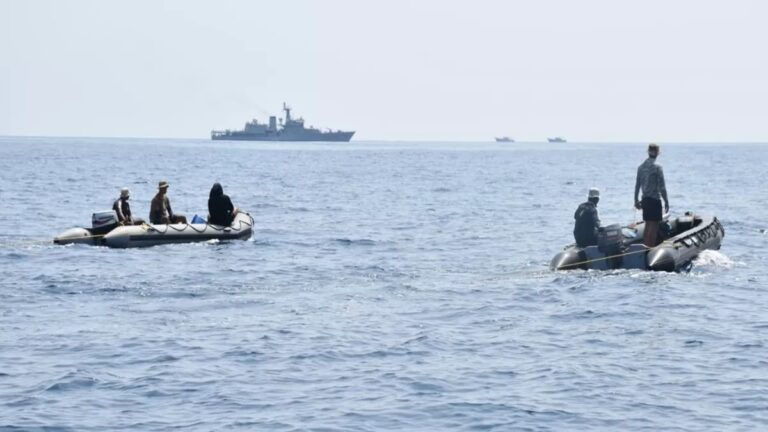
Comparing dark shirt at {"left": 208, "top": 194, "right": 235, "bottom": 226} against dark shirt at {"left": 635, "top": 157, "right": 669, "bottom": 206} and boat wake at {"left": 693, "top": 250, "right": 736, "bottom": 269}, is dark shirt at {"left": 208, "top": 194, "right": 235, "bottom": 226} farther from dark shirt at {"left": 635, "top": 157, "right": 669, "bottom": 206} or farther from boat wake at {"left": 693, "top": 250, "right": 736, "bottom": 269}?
boat wake at {"left": 693, "top": 250, "right": 736, "bottom": 269}

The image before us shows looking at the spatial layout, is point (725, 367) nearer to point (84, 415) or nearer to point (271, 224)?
point (84, 415)

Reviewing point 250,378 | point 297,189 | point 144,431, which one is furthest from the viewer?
point 297,189

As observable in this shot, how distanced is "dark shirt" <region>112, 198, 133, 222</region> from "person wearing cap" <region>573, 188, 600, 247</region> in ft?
34.8

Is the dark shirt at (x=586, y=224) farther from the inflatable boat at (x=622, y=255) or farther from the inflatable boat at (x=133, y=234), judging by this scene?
the inflatable boat at (x=133, y=234)

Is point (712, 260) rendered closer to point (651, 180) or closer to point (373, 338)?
point (651, 180)

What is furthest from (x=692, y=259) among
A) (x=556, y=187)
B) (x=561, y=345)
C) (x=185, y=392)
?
(x=556, y=187)

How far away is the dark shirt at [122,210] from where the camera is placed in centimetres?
2531

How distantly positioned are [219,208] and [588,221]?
9789 millimetres

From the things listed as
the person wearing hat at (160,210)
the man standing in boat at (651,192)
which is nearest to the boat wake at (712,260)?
the man standing in boat at (651,192)

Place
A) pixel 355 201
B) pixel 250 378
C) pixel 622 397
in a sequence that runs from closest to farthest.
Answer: pixel 622 397
pixel 250 378
pixel 355 201

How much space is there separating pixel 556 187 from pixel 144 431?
55581 millimetres

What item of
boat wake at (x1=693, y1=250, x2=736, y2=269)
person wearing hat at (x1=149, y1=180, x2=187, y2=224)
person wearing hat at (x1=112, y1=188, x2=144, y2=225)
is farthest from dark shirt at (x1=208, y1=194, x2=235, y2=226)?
boat wake at (x1=693, y1=250, x2=736, y2=269)

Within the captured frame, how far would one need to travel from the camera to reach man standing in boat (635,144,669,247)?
64.8 feet

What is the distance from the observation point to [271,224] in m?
34.2
